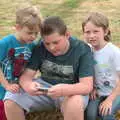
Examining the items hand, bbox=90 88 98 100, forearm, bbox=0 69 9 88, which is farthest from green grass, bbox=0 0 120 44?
forearm, bbox=0 69 9 88

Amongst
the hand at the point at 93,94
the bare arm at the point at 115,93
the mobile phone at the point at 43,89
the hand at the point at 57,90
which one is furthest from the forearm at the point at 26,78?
the bare arm at the point at 115,93

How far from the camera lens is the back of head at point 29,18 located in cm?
343

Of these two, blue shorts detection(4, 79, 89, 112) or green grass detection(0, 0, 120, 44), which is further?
green grass detection(0, 0, 120, 44)

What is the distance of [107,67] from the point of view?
143 inches

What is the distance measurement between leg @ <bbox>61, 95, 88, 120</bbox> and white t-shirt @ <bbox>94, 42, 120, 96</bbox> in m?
0.39

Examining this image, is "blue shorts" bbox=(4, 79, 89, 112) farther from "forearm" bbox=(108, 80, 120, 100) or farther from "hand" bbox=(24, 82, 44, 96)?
"forearm" bbox=(108, 80, 120, 100)

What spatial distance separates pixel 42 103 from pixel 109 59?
680 millimetres

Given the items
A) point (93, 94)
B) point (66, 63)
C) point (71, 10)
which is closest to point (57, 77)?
point (66, 63)

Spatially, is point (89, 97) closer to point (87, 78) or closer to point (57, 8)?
point (87, 78)

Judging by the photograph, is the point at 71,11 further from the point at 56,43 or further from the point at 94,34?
the point at 56,43

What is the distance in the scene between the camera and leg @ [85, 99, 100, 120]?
3580mm

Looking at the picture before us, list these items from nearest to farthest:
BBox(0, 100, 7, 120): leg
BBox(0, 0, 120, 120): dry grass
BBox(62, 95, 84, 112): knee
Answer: BBox(62, 95, 84, 112): knee, BBox(0, 100, 7, 120): leg, BBox(0, 0, 120, 120): dry grass

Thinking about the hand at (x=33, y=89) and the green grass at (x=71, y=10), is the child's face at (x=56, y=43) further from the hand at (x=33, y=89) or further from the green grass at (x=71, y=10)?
the green grass at (x=71, y=10)

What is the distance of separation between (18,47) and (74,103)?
0.71 meters
